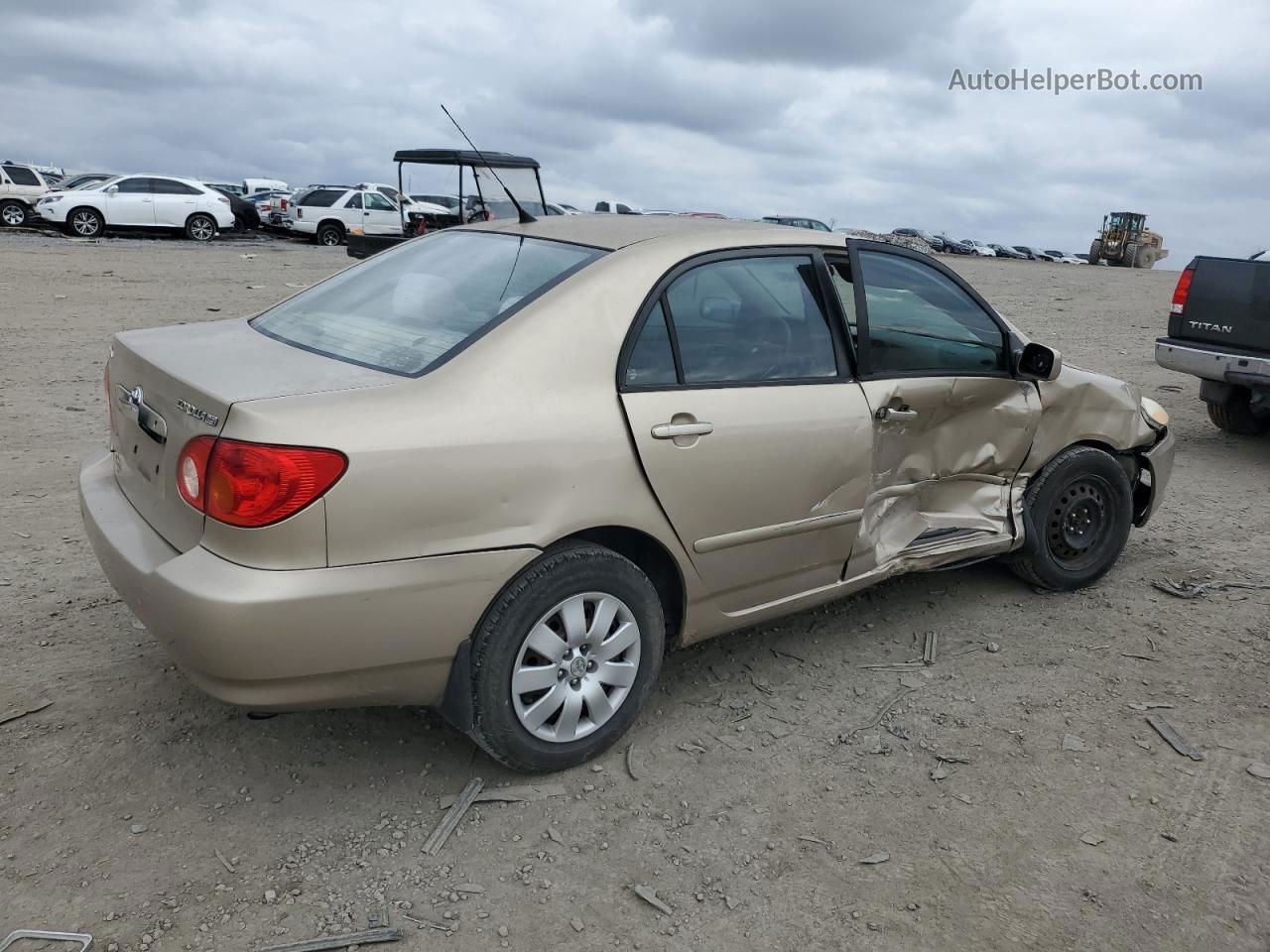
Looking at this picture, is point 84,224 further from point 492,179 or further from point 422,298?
point 422,298

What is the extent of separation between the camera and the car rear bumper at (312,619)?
252cm

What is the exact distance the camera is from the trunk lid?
2.69m

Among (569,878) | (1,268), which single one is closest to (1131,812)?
(569,878)

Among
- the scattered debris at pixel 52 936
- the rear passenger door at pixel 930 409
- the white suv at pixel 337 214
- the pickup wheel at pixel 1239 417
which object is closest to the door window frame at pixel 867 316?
the rear passenger door at pixel 930 409

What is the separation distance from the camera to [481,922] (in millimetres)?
2541

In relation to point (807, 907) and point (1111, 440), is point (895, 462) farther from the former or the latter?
point (807, 907)

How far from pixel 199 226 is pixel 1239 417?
76.7 feet

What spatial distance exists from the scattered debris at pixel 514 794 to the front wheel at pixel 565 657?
66 millimetres

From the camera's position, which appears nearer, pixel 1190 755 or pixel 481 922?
pixel 481 922

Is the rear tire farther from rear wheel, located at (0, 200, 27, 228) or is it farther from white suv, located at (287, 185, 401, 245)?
white suv, located at (287, 185, 401, 245)

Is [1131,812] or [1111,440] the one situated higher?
[1111,440]

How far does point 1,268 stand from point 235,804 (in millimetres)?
15104

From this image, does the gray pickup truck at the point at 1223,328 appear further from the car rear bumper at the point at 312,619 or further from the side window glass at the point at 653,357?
the car rear bumper at the point at 312,619

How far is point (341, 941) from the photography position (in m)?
2.44
